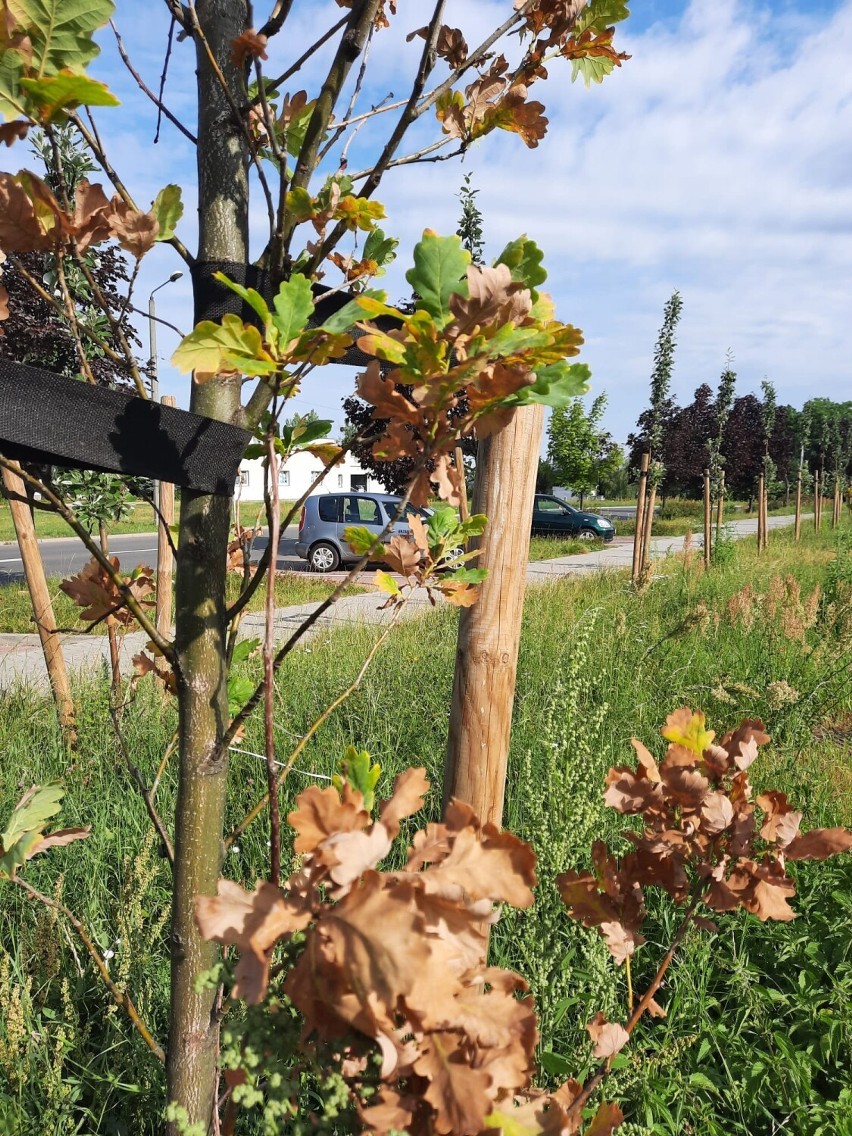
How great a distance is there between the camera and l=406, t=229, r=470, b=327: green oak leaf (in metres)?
0.63

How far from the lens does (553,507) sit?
19.0 metres

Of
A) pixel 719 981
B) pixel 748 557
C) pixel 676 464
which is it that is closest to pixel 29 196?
pixel 719 981

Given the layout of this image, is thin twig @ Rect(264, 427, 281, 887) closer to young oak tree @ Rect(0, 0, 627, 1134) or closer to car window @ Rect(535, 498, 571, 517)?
young oak tree @ Rect(0, 0, 627, 1134)

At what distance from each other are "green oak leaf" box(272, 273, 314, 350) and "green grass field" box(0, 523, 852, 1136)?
0.66 metres

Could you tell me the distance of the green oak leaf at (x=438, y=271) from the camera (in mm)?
625

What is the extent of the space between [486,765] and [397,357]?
1.09m

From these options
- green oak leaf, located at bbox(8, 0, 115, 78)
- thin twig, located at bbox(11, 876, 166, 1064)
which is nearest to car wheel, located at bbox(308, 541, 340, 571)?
thin twig, located at bbox(11, 876, 166, 1064)

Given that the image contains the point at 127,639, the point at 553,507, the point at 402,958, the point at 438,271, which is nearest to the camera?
the point at 402,958

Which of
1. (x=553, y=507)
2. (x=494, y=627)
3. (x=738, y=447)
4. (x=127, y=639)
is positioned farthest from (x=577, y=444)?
(x=494, y=627)

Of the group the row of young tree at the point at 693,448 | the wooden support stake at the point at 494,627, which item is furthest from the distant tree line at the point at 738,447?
the wooden support stake at the point at 494,627

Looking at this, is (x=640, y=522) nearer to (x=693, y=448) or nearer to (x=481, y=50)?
(x=481, y=50)

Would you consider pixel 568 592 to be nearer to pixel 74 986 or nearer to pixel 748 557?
pixel 748 557

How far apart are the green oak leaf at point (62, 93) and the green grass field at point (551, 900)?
32.9 inches

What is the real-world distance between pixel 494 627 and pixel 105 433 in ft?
3.19
